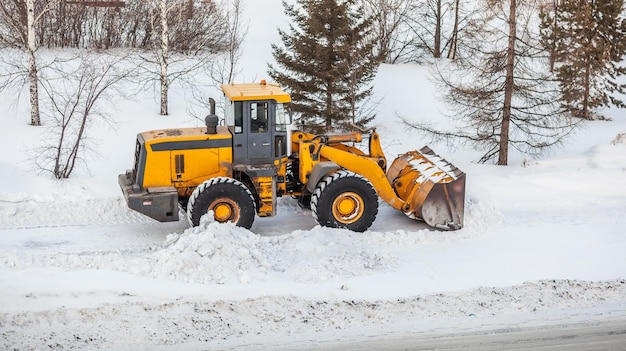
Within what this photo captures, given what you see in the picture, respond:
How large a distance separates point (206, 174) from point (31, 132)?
23.3 feet

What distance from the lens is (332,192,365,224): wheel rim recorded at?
45.0ft

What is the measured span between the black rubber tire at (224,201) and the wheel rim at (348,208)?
1474 millimetres

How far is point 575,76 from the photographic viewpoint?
84.4 ft

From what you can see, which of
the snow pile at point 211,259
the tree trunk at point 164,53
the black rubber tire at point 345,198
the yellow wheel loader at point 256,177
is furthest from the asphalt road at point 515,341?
the tree trunk at point 164,53

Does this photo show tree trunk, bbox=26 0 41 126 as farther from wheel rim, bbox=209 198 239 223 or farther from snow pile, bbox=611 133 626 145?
A: snow pile, bbox=611 133 626 145

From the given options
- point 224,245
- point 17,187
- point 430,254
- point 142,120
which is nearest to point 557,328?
point 430,254

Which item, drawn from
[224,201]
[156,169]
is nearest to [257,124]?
[224,201]

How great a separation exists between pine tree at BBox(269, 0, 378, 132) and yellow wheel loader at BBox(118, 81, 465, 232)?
5.90 m

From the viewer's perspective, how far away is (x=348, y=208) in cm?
1377

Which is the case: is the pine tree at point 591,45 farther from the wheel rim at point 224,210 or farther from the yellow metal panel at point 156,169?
the yellow metal panel at point 156,169

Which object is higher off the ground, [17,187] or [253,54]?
[253,54]

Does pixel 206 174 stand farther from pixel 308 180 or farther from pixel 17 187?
→ pixel 17 187

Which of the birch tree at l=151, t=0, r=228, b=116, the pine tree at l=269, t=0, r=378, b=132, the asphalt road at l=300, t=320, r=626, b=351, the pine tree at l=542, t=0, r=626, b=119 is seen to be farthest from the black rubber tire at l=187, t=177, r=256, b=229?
the pine tree at l=542, t=0, r=626, b=119

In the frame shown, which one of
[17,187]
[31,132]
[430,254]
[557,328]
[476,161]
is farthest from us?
[476,161]
